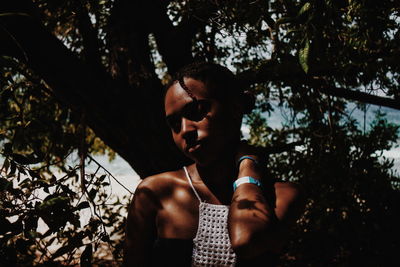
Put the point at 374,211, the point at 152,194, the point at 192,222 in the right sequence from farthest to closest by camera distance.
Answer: the point at 374,211
the point at 152,194
the point at 192,222

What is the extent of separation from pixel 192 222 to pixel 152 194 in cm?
29

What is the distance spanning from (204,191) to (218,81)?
0.61 meters

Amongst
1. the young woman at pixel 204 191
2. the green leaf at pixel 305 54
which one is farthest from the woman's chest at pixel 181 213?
the green leaf at pixel 305 54

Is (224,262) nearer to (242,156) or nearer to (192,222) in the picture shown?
(192,222)

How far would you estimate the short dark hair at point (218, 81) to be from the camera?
1.77m

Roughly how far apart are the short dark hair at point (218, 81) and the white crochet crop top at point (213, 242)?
0.61 m

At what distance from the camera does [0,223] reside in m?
1.79

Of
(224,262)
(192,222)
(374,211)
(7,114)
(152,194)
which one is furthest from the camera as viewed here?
(374,211)

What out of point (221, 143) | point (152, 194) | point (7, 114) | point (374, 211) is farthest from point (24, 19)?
point (374, 211)

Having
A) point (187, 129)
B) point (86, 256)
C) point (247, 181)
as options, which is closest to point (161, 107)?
point (86, 256)

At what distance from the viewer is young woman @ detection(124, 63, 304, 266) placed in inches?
65.8

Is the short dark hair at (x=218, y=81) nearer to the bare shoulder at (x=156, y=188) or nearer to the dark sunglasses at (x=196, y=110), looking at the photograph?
the dark sunglasses at (x=196, y=110)

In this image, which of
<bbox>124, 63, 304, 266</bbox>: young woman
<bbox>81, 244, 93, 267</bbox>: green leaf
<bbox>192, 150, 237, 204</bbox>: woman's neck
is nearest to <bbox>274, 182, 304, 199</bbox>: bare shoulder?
<bbox>124, 63, 304, 266</bbox>: young woman

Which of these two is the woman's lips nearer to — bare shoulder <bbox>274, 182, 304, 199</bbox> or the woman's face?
the woman's face
